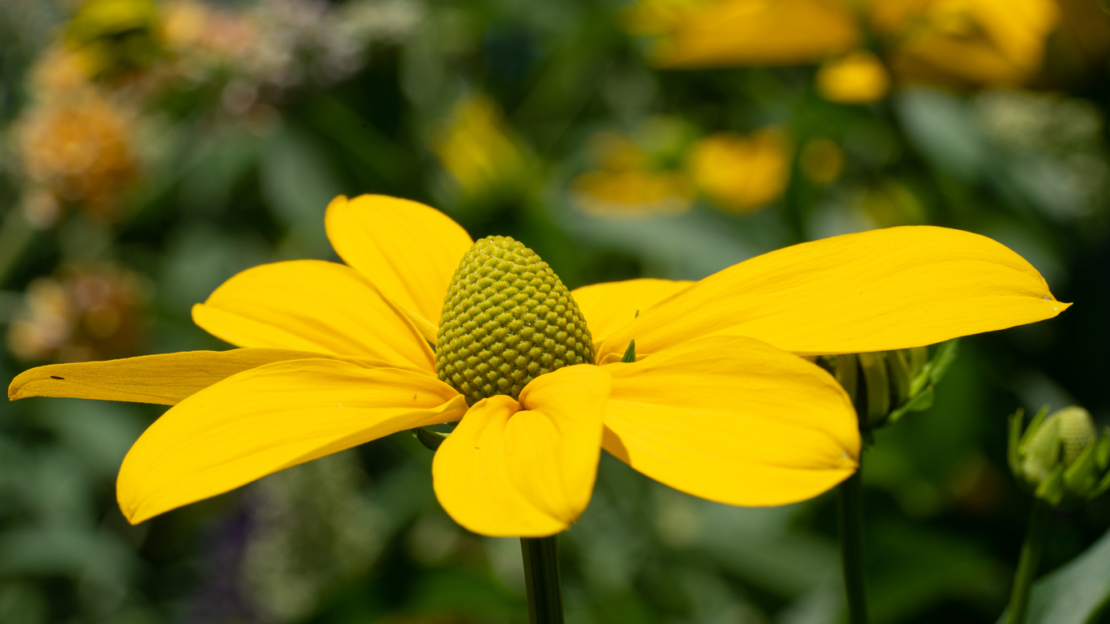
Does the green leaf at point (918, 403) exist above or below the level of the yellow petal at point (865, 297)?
below

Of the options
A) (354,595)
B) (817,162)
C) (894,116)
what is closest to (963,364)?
(894,116)

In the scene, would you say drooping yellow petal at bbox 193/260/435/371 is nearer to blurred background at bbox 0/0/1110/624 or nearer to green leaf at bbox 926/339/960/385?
green leaf at bbox 926/339/960/385

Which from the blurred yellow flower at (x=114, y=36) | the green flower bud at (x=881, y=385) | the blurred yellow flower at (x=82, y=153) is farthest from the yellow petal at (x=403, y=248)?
the blurred yellow flower at (x=114, y=36)

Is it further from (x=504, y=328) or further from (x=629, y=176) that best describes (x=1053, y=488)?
(x=629, y=176)

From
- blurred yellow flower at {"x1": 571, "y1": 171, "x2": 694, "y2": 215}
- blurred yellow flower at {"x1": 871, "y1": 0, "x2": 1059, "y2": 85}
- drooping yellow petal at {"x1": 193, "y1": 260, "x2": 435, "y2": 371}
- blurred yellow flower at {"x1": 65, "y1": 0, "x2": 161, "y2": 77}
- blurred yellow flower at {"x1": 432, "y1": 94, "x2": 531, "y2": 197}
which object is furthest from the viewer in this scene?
blurred yellow flower at {"x1": 571, "y1": 171, "x2": 694, "y2": 215}

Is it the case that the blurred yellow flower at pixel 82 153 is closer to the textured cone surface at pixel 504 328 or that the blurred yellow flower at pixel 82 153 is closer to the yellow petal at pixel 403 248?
the yellow petal at pixel 403 248

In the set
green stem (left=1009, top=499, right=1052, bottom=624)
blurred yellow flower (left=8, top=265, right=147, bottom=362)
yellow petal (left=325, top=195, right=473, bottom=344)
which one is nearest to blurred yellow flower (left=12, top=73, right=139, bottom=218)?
blurred yellow flower (left=8, top=265, right=147, bottom=362)

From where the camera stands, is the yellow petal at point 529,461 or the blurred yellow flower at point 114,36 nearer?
the yellow petal at point 529,461
